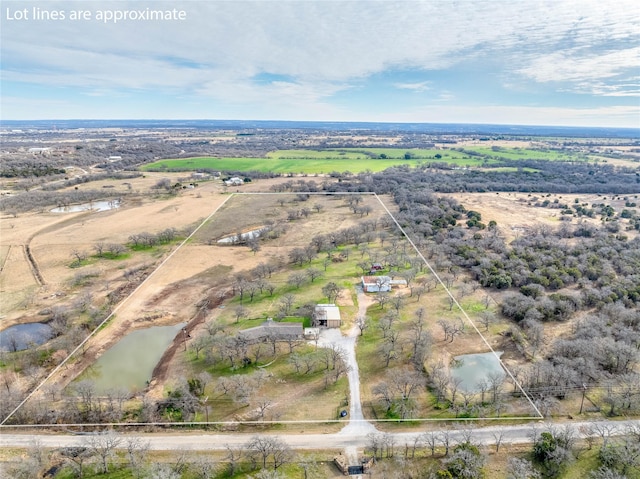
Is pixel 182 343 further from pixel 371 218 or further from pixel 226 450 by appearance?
pixel 371 218

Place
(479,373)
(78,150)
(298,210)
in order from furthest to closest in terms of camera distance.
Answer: (78,150) → (298,210) → (479,373)

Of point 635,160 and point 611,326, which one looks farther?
point 635,160

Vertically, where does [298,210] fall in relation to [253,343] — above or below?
above

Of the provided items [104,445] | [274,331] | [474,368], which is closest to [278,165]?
[274,331]

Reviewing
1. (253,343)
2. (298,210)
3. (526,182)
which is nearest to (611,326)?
(253,343)

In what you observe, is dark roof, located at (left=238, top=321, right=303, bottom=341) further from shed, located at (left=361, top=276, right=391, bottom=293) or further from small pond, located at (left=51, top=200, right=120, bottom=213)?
small pond, located at (left=51, top=200, right=120, bottom=213)

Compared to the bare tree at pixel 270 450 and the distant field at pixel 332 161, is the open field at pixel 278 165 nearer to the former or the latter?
the distant field at pixel 332 161

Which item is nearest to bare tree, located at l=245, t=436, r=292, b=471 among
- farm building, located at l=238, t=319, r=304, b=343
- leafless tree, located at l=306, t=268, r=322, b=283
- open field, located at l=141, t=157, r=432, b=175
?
farm building, located at l=238, t=319, r=304, b=343

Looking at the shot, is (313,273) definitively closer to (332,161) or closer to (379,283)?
(379,283)

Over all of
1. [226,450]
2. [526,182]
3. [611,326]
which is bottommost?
[226,450]
